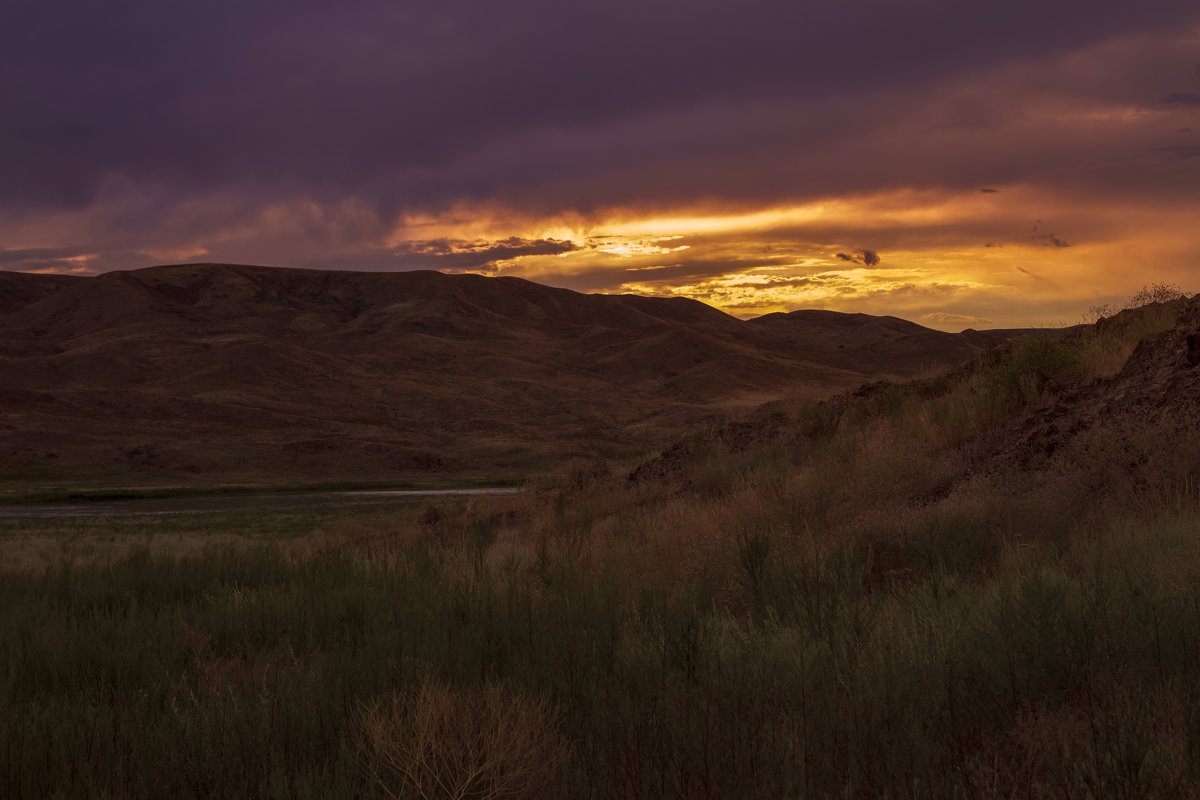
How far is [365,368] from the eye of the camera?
98.9 metres

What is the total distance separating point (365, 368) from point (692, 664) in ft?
324

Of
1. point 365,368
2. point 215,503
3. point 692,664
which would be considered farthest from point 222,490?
point 365,368

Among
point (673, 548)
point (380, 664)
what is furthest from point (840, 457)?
point (380, 664)

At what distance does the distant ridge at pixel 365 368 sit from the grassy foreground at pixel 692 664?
42.3 feet

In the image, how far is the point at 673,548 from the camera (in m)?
9.12

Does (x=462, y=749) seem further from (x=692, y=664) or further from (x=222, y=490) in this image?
(x=222, y=490)

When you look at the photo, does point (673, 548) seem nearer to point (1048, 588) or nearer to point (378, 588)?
point (378, 588)

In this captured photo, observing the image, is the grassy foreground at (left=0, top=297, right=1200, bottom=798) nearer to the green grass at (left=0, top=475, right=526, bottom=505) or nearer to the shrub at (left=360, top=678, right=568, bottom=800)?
the shrub at (left=360, top=678, right=568, bottom=800)

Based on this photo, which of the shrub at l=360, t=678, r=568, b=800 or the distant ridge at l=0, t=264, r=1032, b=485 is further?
the distant ridge at l=0, t=264, r=1032, b=485

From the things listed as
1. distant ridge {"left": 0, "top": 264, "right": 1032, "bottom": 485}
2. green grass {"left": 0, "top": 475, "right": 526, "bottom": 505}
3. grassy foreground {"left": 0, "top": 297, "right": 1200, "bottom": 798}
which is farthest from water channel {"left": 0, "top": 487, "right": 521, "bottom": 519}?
grassy foreground {"left": 0, "top": 297, "right": 1200, "bottom": 798}

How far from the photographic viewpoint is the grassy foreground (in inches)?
126

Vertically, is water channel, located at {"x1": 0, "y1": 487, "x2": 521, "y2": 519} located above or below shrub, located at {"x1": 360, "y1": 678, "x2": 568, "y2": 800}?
below

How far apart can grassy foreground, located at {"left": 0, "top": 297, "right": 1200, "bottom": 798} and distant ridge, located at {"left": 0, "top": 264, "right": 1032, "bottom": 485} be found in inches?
507

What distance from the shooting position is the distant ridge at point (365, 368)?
61.9 m
